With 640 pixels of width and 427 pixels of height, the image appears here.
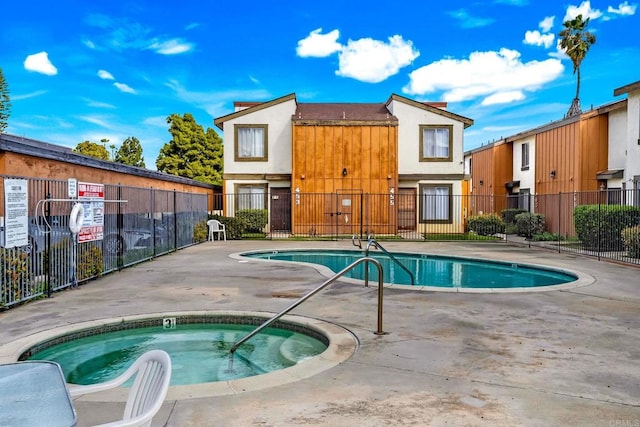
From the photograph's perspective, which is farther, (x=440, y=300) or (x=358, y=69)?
(x=358, y=69)

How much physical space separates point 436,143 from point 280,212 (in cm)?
865

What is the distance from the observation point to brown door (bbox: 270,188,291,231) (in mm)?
24641

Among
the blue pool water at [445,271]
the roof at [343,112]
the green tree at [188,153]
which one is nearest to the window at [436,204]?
the roof at [343,112]

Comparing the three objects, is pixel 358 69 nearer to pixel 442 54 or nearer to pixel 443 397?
pixel 442 54

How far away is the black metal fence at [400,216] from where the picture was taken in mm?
21203

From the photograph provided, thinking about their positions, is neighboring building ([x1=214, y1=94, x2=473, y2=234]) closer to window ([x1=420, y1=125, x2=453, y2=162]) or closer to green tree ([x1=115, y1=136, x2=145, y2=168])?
window ([x1=420, y1=125, x2=453, y2=162])

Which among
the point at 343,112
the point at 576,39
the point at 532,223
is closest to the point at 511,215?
the point at 532,223

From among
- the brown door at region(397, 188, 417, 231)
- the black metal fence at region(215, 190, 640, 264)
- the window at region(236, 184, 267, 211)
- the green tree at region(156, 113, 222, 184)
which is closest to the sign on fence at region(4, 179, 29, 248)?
the black metal fence at region(215, 190, 640, 264)

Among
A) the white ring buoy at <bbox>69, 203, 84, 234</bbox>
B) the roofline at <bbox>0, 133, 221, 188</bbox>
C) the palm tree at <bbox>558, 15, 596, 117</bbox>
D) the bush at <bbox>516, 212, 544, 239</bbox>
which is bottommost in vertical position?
the bush at <bbox>516, 212, 544, 239</bbox>

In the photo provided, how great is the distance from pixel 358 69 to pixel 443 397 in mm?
57570

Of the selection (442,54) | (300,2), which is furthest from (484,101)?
(300,2)

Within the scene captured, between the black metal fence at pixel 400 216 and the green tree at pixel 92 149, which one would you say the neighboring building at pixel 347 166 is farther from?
the green tree at pixel 92 149

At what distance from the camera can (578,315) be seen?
7184mm

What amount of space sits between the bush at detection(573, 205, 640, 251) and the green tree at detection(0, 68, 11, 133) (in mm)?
35585
